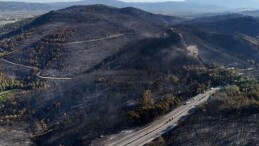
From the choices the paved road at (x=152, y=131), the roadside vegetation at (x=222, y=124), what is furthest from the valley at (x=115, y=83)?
the roadside vegetation at (x=222, y=124)

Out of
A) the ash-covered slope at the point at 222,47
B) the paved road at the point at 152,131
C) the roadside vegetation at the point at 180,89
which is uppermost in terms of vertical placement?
the ash-covered slope at the point at 222,47

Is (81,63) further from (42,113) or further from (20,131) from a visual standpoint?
(20,131)

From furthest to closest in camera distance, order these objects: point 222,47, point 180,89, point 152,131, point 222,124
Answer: point 222,47
point 180,89
point 152,131
point 222,124

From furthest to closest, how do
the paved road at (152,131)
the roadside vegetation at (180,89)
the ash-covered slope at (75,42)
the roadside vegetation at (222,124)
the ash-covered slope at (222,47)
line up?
the ash-covered slope at (222,47), the ash-covered slope at (75,42), the roadside vegetation at (180,89), the paved road at (152,131), the roadside vegetation at (222,124)

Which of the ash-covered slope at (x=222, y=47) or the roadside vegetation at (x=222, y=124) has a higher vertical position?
the ash-covered slope at (x=222, y=47)

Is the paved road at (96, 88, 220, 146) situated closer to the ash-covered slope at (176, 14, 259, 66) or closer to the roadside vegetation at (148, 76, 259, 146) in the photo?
the roadside vegetation at (148, 76, 259, 146)

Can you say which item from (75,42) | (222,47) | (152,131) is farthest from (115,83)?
(222,47)

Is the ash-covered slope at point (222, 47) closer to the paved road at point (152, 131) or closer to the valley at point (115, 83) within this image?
the valley at point (115, 83)

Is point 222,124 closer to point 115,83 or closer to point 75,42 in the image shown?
point 115,83
